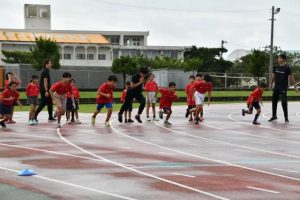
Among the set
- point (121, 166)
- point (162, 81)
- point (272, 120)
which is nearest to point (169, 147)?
point (121, 166)

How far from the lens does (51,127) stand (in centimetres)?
1775

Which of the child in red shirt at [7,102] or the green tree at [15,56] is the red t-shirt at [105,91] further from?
the green tree at [15,56]

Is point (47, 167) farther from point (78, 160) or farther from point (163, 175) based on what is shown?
point (163, 175)

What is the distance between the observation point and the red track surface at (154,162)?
305 inches

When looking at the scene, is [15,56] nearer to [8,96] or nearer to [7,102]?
[8,96]

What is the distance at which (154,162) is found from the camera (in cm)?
1027

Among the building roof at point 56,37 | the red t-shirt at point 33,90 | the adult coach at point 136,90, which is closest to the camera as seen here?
the adult coach at point 136,90

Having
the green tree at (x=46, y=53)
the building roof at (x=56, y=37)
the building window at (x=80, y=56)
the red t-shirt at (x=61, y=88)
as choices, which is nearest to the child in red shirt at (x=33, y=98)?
the red t-shirt at (x=61, y=88)

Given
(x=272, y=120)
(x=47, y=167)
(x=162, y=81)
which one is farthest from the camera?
(x=162, y=81)

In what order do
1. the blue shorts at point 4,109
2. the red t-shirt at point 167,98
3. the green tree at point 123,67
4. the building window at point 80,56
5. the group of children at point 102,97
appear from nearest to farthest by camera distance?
the group of children at point 102,97, the blue shorts at point 4,109, the red t-shirt at point 167,98, the green tree at point 123,67, the building window at point 80,56

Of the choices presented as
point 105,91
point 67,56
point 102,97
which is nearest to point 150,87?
point 102,97

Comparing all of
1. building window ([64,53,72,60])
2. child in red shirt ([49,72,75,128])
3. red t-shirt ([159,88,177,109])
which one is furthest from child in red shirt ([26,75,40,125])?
building window ([64,53,72,60])

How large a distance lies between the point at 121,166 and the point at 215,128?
27.6ft

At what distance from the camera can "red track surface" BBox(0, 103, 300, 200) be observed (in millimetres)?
7734
